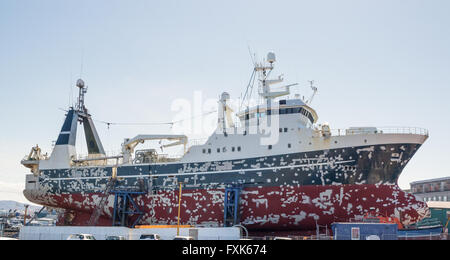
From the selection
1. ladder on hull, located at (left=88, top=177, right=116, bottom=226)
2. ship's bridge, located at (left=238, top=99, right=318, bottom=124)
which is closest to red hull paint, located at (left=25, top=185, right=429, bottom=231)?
ladder on hull, located at (left=88, top=177, right=116, bottom=226)

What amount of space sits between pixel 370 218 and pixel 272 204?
6697 millimetres

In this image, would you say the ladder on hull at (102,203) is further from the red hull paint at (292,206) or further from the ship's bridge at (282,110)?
the ship's bridge at (282,110)

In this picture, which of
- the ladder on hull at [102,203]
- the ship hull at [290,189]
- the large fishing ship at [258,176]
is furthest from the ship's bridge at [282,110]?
the ladder on hull at [102,203]

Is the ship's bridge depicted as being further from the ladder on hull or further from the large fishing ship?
the ladder on hull

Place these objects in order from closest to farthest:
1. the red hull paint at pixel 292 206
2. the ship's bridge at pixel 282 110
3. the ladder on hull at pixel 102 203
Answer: the red hull paint at pixel 292 206, the ship's bridge at pixel 282 110, the ladder on hull at pixel 102 203

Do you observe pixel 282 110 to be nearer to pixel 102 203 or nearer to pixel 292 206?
pixel 292 206

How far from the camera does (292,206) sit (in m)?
27.5

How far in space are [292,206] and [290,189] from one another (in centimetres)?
120

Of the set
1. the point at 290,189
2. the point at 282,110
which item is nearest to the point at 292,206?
the point at 290,189

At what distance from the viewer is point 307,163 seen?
2750 centimetres

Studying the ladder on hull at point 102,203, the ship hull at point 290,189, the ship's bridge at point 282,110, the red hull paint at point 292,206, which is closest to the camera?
the red hull paint at point 292,206

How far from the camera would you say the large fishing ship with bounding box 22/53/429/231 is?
26.5 metres

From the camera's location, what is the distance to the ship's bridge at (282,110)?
2952cm
